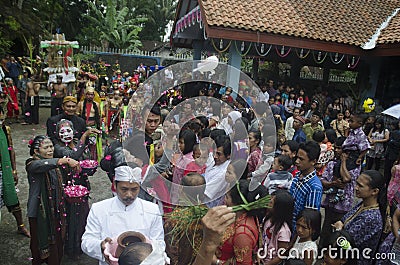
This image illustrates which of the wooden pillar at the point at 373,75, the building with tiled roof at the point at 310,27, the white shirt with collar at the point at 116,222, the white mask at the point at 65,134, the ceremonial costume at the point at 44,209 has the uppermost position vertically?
the building with tiled roof at the point at 310,27

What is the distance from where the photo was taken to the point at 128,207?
2.42 metres

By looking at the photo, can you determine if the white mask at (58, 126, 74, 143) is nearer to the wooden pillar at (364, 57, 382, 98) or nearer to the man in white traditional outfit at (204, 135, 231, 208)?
the man in white traditional outfit at (204, 135, 231, 208)

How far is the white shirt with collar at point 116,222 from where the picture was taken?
7.64 ft

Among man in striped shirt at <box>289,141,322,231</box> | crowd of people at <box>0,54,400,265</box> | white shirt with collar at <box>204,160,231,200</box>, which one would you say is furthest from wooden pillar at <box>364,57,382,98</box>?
white shirt with collar at <box>204,160,231,200</box>

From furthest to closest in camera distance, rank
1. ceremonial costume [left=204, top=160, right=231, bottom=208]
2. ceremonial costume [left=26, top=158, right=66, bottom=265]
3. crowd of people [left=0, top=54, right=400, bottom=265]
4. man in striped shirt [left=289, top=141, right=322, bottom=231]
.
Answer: ceremonial costume [left=26, top=158, right=66, bottom=265] < man in striped shirt [left=289, top=141, right=322, bottom=231] < ceremonial costume [left=204, top=160, right=231, bottom=208] < crowd of people [left=0, top=54, right=400, bottom=265]

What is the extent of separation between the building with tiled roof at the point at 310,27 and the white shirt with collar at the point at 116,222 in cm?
675

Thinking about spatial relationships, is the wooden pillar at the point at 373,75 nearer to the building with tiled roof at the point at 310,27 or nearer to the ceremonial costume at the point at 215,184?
the building with tiled roof at the point at 310,27

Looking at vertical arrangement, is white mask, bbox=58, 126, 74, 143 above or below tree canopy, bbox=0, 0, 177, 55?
below

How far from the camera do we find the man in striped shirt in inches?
119

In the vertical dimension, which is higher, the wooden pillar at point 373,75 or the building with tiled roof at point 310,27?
the building with tiled roof at point 310,27

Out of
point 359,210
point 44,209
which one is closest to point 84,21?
point 44,209

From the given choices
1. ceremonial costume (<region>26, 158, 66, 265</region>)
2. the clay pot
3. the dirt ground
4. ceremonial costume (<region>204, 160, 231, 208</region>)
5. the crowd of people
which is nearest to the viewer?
the clay pot

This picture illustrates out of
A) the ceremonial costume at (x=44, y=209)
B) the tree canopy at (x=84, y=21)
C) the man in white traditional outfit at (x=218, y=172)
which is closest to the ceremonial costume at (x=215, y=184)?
the man in white traditional outfit at (x=218, y=172)

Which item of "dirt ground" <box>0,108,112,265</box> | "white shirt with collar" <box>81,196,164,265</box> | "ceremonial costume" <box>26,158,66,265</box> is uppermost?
"white shirt with collar" <box>81,196,164,265</box>
